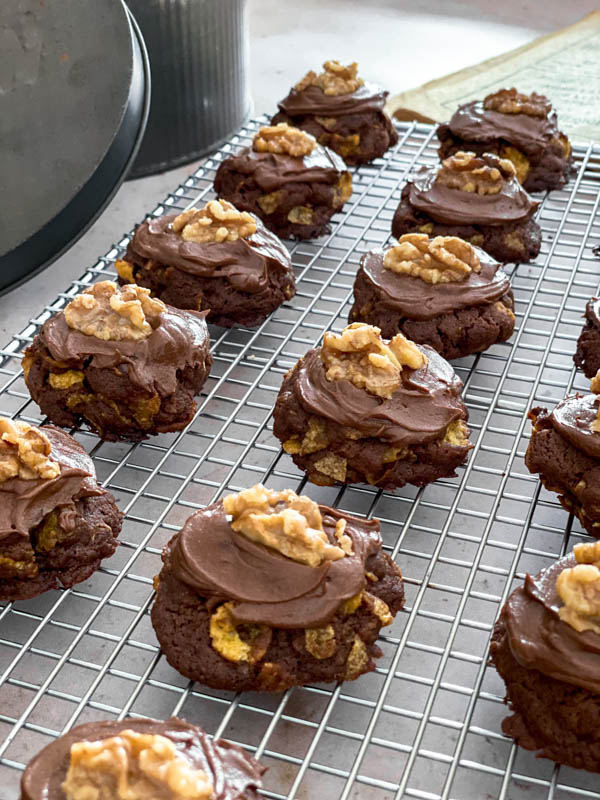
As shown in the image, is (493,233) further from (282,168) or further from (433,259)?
(282,168)

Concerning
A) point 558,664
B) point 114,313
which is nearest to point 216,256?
point 114,313

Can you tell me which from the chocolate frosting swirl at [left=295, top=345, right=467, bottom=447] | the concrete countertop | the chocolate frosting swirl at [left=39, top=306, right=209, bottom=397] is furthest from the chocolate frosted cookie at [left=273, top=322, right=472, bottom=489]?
the concrete countertop

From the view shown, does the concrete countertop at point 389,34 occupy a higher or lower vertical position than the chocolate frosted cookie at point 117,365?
lower

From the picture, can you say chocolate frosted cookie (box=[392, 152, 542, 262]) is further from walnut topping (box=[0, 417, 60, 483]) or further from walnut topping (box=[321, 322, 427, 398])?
walnut topping (box=[0, 417, 60, 483])

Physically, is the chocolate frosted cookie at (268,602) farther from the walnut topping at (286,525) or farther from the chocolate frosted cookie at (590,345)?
the chocolate frosted cookie at (590,345)

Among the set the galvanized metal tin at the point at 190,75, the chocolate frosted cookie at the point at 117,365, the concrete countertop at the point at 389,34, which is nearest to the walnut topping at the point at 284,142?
the galvanized metal tin at the point at 190,75
